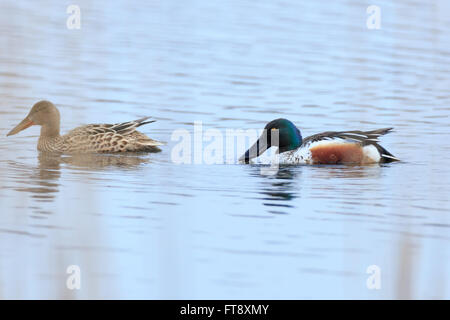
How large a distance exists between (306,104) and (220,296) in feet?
21.8

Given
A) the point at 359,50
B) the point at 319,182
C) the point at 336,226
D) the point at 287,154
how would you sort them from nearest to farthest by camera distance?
1. the point at 336,226
2. the point at 319,182
3. the point at 287,154
4. the point at 359,50

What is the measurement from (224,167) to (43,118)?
7.23ft

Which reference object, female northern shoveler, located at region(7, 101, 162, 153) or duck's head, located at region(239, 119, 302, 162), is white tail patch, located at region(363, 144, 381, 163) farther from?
female northern shoveler, located at region(7, 101, 162, 153)

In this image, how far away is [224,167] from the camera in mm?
9352

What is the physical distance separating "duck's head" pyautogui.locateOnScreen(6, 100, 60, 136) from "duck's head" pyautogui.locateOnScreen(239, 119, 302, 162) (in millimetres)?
2090

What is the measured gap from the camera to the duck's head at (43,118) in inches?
408

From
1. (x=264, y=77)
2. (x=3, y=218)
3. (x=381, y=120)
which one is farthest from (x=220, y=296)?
(x=264, y=77)

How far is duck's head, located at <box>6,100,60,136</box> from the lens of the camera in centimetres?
1038

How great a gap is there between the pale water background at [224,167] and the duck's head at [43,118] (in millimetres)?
228

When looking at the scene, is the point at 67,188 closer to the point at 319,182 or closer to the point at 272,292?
the point at 319,182

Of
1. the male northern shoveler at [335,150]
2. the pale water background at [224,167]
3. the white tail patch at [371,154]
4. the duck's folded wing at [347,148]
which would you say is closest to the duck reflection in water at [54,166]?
the pale water background at [224,167]

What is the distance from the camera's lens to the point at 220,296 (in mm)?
5465

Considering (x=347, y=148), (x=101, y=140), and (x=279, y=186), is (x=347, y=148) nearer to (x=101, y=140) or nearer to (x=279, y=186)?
(x=279, y=186)

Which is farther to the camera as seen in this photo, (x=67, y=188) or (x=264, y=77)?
(x=264, y=77)
